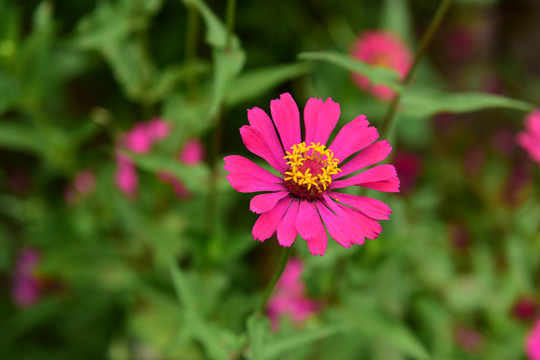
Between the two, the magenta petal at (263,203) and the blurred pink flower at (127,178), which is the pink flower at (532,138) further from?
the blurred pink flower at (127,178)

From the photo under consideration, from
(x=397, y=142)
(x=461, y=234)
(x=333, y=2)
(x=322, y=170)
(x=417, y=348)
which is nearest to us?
(x=322, y=170)

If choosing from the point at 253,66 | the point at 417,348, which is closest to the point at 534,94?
the point at 253,66

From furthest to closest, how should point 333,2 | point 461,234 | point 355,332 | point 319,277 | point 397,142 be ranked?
1. point 397,142
2. point 333,2
3. point 461,234
4. point 355,332
5. point 319,277

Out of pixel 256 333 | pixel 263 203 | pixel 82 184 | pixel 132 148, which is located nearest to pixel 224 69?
pixel 263 203

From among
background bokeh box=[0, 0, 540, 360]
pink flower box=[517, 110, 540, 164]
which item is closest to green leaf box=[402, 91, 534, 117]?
background bokeh box=[0, 0, 540, 360]

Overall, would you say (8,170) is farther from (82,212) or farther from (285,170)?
(285,170)

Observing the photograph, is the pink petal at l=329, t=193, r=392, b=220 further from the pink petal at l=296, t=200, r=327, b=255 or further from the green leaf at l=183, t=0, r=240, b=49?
the green leaf at l=183, t=0, r=240, b=49

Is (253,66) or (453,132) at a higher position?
(253,66)

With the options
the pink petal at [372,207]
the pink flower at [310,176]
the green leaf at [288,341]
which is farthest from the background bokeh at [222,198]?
the pink petal at [372,207]
